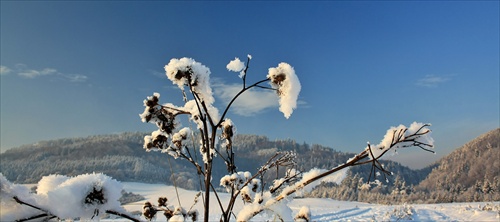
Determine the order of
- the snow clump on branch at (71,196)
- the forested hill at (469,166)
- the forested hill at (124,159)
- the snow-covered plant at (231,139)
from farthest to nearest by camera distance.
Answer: the forested hill at (124,159) < the forested hill at (469,166) < the snow-covered plant at (231,139) < the snow clump on branch at (71,196)

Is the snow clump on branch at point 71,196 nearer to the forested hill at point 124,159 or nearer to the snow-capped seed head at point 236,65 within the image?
the snow-capped seed head at point 236,65

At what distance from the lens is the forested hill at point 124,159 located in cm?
8844

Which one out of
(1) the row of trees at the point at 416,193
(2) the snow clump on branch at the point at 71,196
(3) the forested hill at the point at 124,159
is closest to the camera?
(2) the snow clump on branch at the point at 71,196

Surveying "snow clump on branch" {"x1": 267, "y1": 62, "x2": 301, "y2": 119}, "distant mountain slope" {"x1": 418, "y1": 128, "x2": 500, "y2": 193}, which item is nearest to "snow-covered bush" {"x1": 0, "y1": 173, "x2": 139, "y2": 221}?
"snow clump on branch" {"x1": 267, "y1": 62, "x2": 301, "y2": 119}

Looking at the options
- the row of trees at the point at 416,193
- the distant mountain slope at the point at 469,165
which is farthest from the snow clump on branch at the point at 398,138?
the distant mountain slope at the point at 469,165

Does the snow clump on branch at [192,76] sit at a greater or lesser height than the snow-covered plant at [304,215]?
greater

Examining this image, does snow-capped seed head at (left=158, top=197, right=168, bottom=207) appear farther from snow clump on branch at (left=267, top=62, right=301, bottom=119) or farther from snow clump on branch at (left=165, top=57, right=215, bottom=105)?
snow clump on branch at (left=267, top=62, right=301, bottom=119)

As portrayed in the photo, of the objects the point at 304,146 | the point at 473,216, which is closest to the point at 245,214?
the point at 473,216

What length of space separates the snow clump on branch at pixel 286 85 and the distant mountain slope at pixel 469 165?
67936 millimetres

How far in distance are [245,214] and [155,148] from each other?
964 mm

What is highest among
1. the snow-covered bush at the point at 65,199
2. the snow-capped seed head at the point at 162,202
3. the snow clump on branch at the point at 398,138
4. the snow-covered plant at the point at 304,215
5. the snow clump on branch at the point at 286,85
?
the snow clump on branch at the point at 286,85

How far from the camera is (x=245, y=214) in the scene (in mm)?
1053

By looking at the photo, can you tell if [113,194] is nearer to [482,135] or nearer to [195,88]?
[195,88]

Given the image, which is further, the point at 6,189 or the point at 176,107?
the point at 176,107
